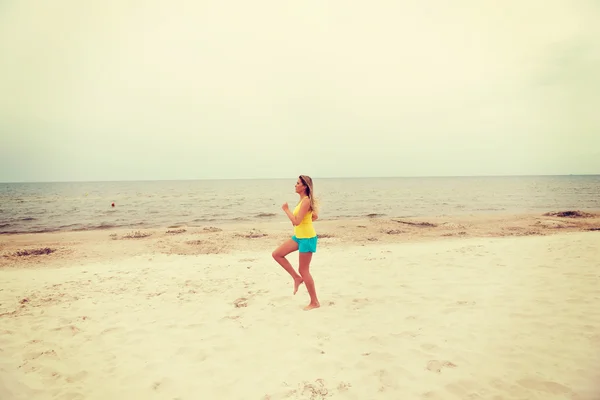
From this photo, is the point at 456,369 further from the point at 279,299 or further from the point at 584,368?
the point at 279,299

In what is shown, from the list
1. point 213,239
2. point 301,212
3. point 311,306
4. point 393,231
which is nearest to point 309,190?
point 301,212

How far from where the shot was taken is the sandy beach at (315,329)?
351 centimetres

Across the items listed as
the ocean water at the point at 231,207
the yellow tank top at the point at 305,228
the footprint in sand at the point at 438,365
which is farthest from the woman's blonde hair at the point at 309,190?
the footprint in sand at the point at 438,365

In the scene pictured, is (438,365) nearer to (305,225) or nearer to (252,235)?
(305,225)

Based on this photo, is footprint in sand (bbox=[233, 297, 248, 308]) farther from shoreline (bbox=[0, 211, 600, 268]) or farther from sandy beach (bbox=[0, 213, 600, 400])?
shoreline (bbox=[0, 211, 600, 268])

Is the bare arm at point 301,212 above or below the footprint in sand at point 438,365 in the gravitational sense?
A: above

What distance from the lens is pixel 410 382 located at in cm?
345

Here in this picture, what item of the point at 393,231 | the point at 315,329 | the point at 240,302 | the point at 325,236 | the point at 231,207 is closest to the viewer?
the point at 315,329

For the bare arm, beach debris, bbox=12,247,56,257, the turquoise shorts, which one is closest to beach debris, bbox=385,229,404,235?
the turquoise shorts

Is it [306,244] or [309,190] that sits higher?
[309,190]

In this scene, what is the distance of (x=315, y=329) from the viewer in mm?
4832

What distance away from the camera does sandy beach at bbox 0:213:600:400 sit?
3510mm

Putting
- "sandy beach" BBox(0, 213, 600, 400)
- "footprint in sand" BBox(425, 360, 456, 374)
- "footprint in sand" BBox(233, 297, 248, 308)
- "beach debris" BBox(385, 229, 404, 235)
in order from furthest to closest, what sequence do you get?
"beach debris" BBox(385, 229, 404, 235), "footprint in sand" BBox(233, 297, 248, 308), "footprint in sand" BBox(425, 360, 456, 374), "sandy beach" BBox(0, 213, 600, 400)

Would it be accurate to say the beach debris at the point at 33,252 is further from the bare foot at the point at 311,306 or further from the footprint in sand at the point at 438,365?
the footprint in sand at the point at 438,365
